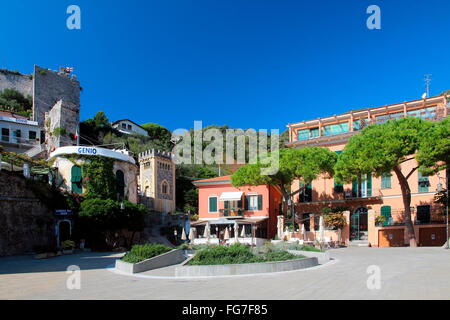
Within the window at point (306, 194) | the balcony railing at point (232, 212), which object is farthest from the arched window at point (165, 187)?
the window at point (306, 194)

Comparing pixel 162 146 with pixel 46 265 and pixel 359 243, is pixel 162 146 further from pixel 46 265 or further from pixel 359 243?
pixel 46 265

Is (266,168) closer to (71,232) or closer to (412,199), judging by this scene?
(412,199)

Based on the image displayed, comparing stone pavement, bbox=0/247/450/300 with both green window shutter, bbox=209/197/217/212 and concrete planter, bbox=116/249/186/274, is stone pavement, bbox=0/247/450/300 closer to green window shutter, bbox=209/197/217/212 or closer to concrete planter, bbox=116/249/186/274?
concrete planter, bbox=116/249/186/274

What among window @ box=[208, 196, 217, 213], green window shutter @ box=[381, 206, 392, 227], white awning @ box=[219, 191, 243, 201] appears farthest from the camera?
window @ box=[208, 196, 217, 213]

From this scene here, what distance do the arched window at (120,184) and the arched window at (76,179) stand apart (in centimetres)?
332

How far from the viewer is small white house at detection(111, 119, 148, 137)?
247ft

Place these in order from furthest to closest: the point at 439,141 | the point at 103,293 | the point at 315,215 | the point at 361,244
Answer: the point at 315,215
the point at 361,244
the point at 439,141
the point at 103,293

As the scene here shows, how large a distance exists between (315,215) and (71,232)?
2111cm

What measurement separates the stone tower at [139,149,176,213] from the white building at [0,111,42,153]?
14.4 metres

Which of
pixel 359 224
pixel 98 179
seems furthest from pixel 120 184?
pixel 359 224

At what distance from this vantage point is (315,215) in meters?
35.8

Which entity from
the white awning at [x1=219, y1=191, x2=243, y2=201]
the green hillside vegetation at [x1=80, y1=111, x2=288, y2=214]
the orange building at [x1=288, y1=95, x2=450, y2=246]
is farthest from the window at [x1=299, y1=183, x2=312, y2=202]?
the green hillside vegetation at [x1=80, y1=111, x2=288, y2=214]

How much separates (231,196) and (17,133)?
30.9 meters
